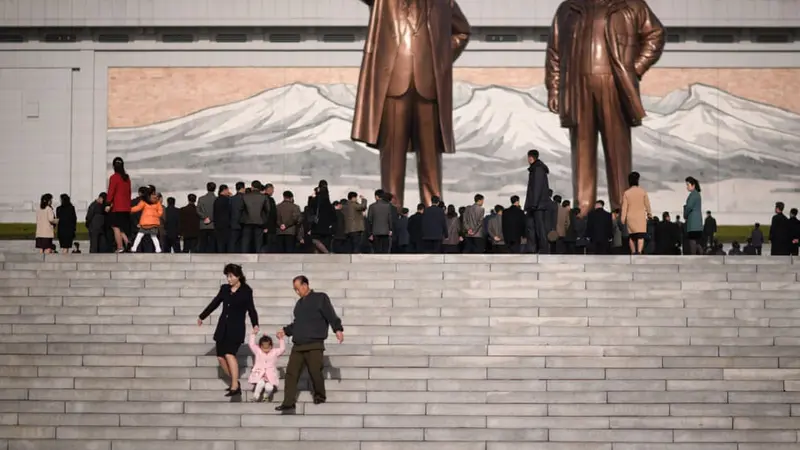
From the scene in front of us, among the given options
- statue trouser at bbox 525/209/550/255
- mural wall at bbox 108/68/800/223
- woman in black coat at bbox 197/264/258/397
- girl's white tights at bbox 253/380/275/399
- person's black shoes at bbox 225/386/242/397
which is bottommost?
person's black shoes at bbox 225/386/242/397

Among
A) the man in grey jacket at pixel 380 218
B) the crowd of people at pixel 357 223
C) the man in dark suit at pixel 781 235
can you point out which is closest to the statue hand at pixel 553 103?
the crowd of people at pixel 357 223

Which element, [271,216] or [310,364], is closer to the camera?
[310,364]

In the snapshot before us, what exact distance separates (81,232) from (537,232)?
51.1 feet

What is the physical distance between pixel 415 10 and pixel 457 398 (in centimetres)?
576

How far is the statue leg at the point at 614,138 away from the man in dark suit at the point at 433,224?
5.84ft

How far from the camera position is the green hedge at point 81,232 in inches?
1113

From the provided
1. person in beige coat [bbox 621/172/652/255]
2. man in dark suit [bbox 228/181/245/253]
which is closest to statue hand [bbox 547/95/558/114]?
person in beige coat [bbox 621/172/652/255]

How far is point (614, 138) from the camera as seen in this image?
15.7m

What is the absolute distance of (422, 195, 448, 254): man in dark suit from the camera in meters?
15.7

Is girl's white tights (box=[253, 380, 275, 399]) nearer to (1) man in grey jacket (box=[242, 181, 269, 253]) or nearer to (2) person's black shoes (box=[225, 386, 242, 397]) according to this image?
(2) person's black shoes (box=[225, 386, 242, 397])

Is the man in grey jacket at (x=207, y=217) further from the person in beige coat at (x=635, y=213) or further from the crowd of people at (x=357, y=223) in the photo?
the person in beige coat at (x=635, y=213)

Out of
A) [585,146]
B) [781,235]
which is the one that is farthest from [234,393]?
[781,235]

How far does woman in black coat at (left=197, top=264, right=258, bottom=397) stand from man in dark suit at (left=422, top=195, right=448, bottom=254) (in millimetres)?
4907

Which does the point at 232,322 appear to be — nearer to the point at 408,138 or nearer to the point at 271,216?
the point at 271,216
